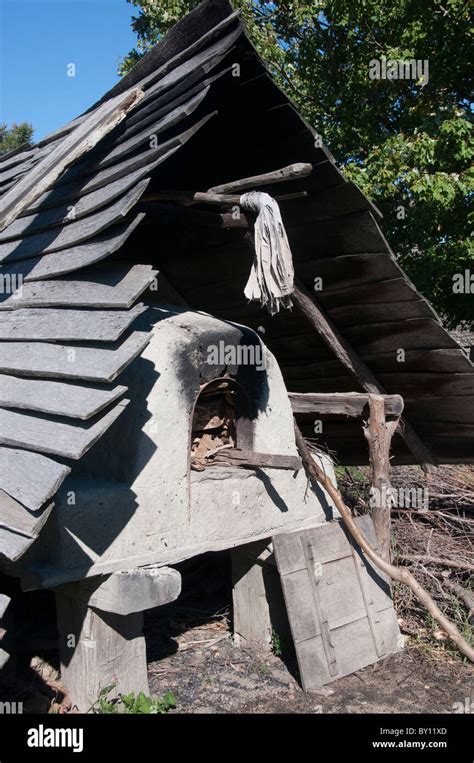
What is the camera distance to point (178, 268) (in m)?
6.33

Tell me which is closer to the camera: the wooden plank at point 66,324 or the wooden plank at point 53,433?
the wooden plank at point 53,433

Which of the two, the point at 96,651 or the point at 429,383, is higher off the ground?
the point at 429,383

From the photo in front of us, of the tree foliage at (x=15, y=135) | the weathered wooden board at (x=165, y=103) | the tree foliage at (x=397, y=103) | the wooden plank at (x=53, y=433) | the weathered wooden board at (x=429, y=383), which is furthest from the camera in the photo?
the tree foliage at (x=15, y=135)

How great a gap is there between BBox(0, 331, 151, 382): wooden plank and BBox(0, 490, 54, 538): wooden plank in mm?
699

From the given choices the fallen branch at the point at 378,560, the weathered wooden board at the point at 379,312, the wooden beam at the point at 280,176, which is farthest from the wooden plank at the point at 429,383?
the wooden beam at the point at 280,176

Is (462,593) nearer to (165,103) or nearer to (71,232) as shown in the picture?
(71,232)

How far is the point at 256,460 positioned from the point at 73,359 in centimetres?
174

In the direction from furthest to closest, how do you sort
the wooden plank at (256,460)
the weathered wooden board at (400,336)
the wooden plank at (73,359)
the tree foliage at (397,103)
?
the tree foliage at (397,103) → the weathered wooden board at (400,336) → the wooden plank at (256,460) → the wooden plank at (73,359)

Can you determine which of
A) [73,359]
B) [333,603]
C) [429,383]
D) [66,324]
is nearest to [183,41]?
[66,324]

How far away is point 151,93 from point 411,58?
6827 millimetres

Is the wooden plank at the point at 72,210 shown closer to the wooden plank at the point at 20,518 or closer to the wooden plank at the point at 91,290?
the wooden plank at the point at 91,290

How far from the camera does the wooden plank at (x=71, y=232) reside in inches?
153

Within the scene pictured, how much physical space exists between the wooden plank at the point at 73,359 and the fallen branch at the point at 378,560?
223 centimetres
